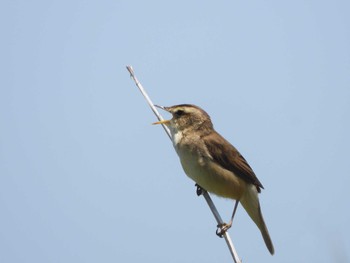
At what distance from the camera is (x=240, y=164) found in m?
8.06

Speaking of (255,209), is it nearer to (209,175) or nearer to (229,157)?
(229,157)

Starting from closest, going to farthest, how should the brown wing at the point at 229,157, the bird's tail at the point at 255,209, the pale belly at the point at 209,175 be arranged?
the pale belly at the point at 209,175, the brown wing at the point at 229,157, the bird's tail at the point at 255,209

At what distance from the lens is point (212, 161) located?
7758mm

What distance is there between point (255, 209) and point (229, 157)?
843 mm

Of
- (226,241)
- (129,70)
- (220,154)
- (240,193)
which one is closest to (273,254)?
(240,193)

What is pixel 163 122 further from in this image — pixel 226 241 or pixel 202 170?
pixel 226 241

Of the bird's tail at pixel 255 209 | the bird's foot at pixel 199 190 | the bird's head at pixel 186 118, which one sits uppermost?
the bird's head at pixel 186 118

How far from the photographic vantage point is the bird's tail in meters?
8.13

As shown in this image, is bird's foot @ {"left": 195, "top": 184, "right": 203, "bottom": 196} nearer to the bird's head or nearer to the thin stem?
the thin stem

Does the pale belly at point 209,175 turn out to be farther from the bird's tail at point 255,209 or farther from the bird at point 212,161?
the bird's tail at point 255,209

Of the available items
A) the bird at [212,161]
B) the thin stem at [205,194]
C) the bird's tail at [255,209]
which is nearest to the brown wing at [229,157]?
the bird at [212,161]

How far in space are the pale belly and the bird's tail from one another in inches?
9.9

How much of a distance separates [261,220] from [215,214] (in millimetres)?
1669

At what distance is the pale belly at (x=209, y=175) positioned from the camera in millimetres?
7625
